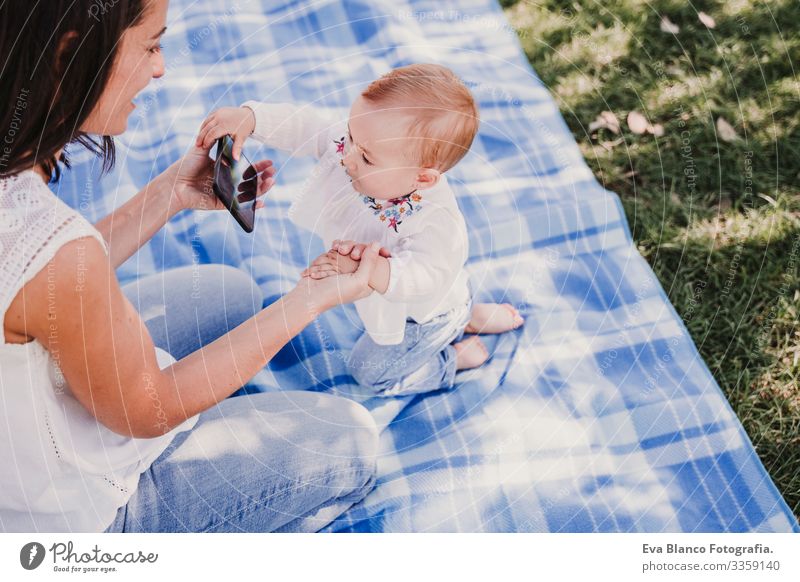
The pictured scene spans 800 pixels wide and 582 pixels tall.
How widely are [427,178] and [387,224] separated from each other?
6cm

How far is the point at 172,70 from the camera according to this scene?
101cm

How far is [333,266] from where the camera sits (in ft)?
2.29

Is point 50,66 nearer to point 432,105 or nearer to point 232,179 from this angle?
point 232,179

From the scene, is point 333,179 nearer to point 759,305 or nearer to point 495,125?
point 495,125

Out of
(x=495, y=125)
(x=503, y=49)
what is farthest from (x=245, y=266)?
(x=503, y=49)

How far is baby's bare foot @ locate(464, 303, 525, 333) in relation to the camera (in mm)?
899

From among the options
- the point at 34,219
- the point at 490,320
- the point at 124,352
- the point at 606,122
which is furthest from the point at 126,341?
the point at 606,122

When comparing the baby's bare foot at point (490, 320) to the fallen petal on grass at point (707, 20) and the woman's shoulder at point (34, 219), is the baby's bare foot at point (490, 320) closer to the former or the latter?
the woman's shoulder at point (34, 219)

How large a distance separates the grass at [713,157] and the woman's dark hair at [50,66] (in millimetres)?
693

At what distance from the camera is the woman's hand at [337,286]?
69 cm

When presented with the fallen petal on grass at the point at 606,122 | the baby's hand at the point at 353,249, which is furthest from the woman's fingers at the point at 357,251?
the fallen petal on grass at the point at 606,122
